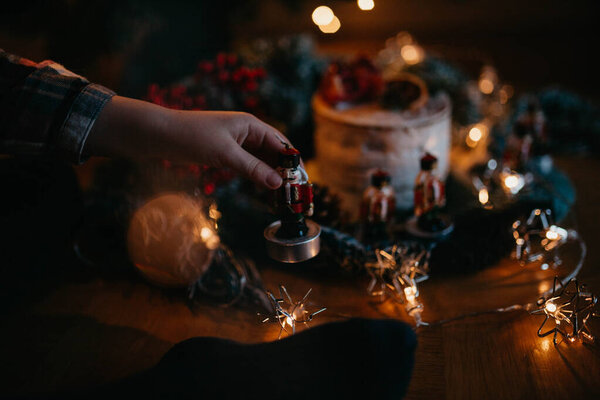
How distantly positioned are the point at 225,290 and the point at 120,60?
1.29 metres

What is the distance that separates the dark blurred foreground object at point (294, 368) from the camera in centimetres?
88

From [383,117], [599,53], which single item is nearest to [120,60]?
[383,117]

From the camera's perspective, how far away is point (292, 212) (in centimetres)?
100

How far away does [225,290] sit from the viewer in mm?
1216

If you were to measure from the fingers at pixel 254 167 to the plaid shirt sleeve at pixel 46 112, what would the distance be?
269mm

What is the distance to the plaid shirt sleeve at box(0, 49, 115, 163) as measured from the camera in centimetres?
91

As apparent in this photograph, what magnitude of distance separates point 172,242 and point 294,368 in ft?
1.58

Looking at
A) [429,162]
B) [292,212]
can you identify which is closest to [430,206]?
[429,162]

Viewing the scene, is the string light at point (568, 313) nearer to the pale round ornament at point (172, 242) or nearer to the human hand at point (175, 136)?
the human hand at point (175, 136)

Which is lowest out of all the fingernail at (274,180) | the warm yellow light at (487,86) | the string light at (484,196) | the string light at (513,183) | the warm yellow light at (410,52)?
the string light at (484,196)

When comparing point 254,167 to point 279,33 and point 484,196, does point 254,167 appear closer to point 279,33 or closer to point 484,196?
point 484,196

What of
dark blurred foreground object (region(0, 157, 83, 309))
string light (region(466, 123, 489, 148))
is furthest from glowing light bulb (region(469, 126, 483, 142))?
dark blurred foreground object (region(0, 157, 83, 309))

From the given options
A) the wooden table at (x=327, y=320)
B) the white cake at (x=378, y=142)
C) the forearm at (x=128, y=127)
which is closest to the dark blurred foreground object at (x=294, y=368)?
the wooden table at (x=327, y=320)

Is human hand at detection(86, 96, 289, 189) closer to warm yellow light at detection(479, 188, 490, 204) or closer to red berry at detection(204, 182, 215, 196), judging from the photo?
red berry at detection(204, 182, 215, 196)
